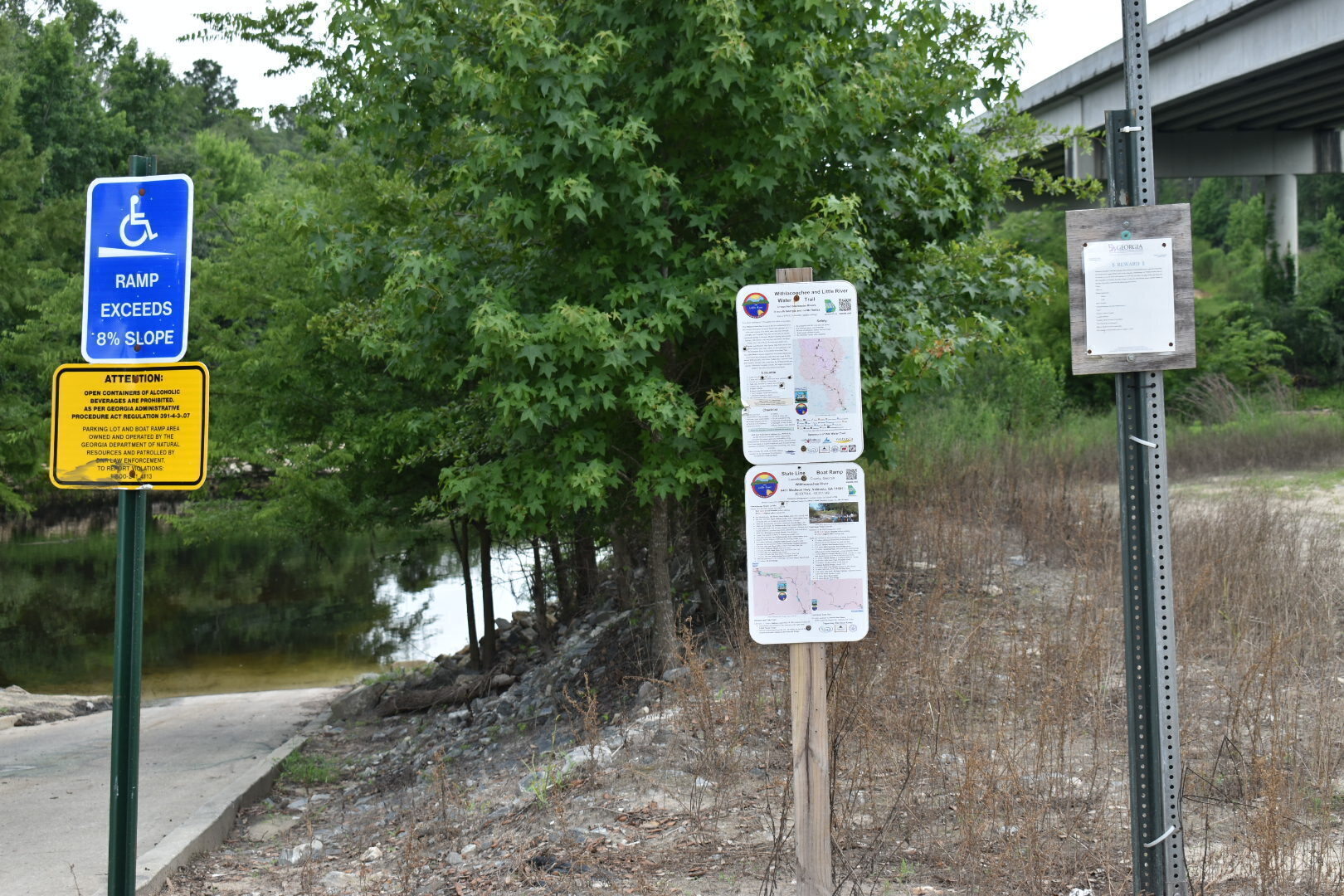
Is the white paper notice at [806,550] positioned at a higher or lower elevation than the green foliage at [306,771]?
higher

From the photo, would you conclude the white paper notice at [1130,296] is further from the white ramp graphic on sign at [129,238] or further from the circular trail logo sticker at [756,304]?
the white ramp graphic on sign at [129,238]

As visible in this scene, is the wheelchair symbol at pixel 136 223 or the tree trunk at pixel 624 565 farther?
the tree trunk at pixel 624 565

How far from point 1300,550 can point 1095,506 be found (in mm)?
2526

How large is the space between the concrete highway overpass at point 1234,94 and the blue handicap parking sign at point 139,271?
1476cm

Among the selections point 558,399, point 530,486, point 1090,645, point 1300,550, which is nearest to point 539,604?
point 530,486

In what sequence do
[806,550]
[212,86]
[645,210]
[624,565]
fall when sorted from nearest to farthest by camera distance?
1. [806,550]
2. [645,210]
3. [624,565]
4. [212,86]

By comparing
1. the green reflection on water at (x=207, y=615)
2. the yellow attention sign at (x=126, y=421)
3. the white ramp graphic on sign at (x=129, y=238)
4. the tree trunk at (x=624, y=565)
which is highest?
the white ramp graphic on sign at (x=129, y=238)

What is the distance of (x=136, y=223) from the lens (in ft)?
13.5

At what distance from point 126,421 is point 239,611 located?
75.3 feet

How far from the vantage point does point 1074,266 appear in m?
3.99

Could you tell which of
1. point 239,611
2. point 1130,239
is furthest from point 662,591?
point 239,611

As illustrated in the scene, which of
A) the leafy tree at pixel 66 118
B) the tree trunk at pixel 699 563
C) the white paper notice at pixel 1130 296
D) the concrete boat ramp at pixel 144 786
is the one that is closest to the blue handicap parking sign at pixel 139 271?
the concrete boat ramp at pixel 144 786

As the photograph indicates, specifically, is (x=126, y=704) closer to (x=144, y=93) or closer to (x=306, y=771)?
(x=306, y=771)

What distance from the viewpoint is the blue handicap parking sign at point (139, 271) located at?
4078mm
